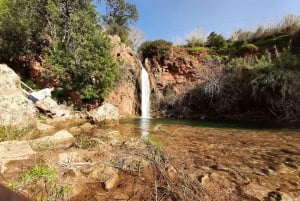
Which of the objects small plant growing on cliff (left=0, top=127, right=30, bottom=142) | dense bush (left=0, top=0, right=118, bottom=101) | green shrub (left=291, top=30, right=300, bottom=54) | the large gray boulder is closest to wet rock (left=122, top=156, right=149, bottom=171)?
small plant growing on cliff (left=0, top=127, right=30, bottom=142)

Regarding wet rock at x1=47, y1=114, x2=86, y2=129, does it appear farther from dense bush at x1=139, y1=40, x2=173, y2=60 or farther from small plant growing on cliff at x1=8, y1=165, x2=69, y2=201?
dense bush at x1=139, y1=40, x2=173, y2=60

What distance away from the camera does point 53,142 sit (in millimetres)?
5918

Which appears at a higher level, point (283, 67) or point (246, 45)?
point (246, 45)

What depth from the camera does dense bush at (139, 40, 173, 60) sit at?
82.0ft

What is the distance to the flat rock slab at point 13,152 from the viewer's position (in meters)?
4.15

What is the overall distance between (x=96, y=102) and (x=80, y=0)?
591cm

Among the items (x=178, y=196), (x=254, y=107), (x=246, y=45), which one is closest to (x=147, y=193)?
(x=178, y=196)

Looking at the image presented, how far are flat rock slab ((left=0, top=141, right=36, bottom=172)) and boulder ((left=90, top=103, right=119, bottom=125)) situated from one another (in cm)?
704

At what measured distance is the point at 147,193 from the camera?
119 inches

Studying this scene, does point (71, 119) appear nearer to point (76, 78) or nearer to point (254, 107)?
point (76, 78)

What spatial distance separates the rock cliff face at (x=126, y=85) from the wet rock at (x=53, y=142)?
12.1 meters

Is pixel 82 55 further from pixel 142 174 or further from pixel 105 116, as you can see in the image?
pixel 142 174

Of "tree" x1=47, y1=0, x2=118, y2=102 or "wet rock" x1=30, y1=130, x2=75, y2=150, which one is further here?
"tree" x1=47, y1=0, x2=118, y2=102

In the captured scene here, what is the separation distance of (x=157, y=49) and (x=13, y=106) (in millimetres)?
19036
